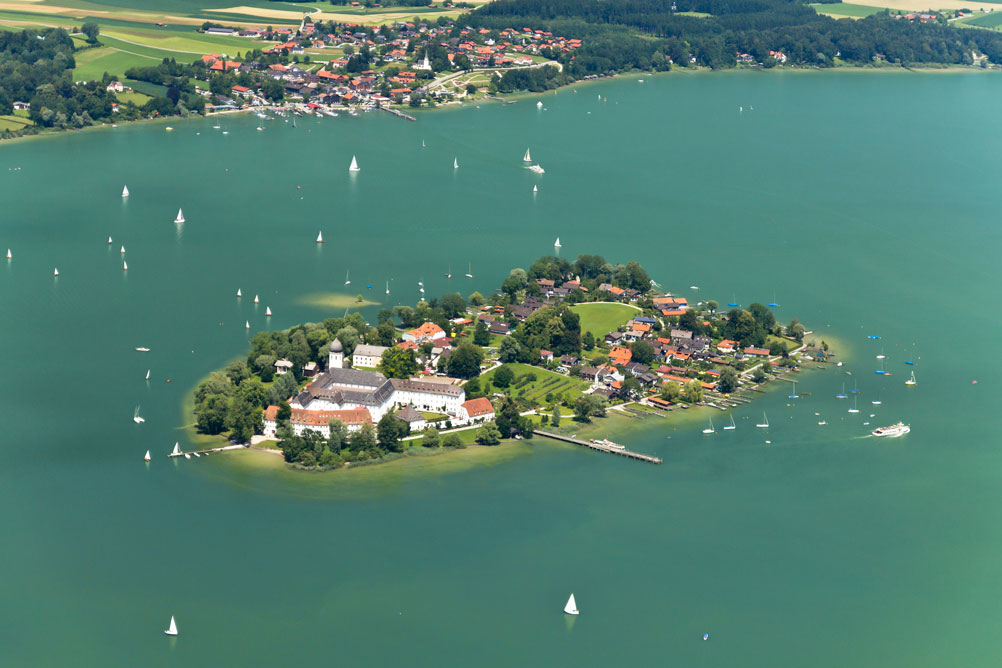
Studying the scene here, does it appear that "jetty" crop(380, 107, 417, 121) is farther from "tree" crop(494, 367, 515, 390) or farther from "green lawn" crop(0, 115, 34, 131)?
"tree" crop(494, 367, 515, 390)

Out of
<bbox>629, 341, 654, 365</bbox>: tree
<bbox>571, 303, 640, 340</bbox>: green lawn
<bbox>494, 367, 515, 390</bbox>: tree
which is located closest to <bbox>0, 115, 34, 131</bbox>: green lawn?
<bbox>571, 303, 640, 340</bbox>: green lawn

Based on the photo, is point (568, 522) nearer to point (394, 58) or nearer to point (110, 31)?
point (394, 58)

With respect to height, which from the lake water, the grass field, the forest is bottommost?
the lake water

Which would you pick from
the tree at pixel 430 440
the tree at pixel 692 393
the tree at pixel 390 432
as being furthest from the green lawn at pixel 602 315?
the tree at pixel 390 432

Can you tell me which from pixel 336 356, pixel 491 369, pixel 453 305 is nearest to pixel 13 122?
pixel 453 305

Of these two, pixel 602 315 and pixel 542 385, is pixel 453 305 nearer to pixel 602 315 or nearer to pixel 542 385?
pixel 602 315

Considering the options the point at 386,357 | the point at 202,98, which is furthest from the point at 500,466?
the point at 202,98
